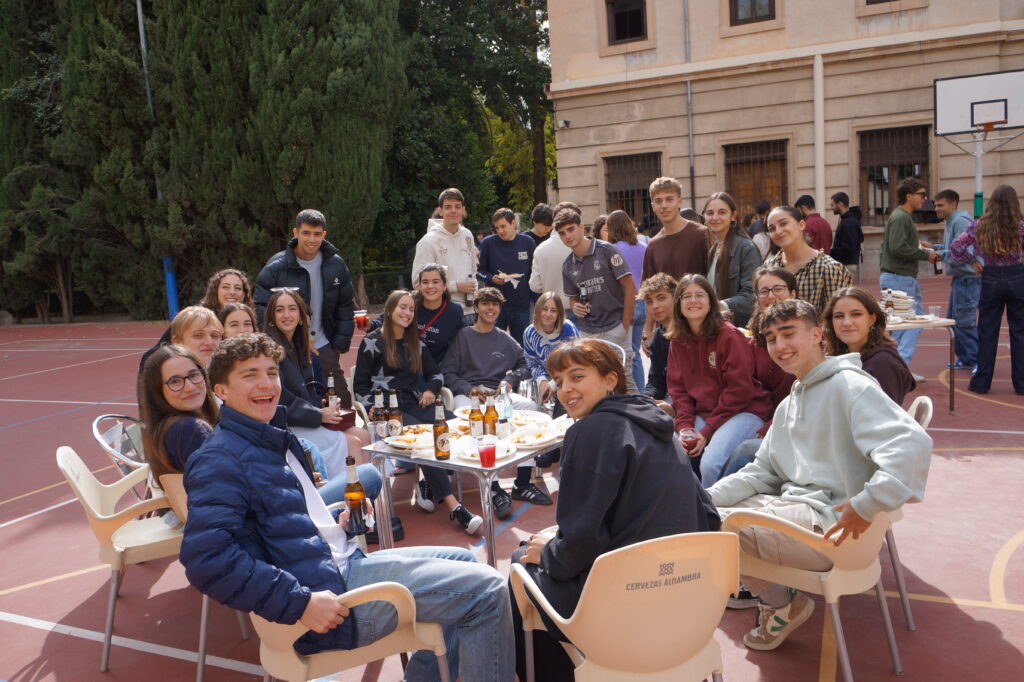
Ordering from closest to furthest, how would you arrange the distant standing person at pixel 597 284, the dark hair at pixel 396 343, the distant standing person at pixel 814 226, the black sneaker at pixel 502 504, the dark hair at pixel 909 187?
1. the black sneaker at pixel 502 504
2. the dark hair at pixel 396 343
3. the distant standing person at pixel 597 284
4. the dark hair at pixel 909 187
5. the distant standing person at pixel 814 226

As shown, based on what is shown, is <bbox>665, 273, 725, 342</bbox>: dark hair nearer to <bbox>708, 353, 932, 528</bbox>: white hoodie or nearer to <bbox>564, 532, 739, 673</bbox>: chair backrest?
<bbox>708, 353, 932, 528</bbox>: white hoodie

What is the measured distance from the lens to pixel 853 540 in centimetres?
275

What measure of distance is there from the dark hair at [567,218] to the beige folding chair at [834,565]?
383 cm

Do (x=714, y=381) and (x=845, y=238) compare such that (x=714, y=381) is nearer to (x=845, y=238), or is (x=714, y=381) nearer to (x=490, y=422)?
(x=490, y=422)

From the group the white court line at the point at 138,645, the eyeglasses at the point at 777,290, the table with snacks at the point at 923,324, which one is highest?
the eyeglasses at the point at 777,290

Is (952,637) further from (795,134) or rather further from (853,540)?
(795,134)

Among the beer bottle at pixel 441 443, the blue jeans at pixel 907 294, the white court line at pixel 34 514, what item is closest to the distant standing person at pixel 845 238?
the blue jeans at pixel 907 294

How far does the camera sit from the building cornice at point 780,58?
15109 mm

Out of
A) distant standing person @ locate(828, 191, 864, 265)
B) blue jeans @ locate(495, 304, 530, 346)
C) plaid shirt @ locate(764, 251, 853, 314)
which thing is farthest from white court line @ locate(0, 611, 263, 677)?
distant standing person @ locate(828, 191, 864, 265)

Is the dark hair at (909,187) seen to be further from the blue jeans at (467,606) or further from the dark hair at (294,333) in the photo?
the blue jeans at (467,606)

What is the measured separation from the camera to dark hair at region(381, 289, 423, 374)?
559 centimetres

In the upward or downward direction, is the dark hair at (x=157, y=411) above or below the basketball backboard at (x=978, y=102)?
below

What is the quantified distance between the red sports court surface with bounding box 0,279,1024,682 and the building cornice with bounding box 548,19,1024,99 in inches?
448

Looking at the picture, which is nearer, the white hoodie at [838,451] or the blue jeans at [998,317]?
the white hoodie at [838,451]
